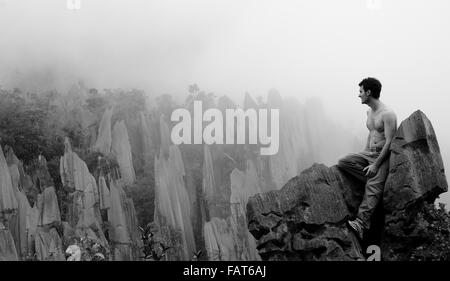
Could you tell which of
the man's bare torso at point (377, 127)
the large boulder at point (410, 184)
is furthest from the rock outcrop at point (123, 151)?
the large boulder at point (410, 184)

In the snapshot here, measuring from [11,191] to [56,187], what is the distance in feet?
1.94

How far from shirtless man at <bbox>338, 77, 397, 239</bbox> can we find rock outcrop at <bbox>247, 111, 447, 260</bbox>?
0.24 feet

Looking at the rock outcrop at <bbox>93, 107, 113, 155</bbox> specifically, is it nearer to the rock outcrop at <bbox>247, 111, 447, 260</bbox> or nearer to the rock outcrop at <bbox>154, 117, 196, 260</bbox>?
the rock outcrop at <bbox>154, 117, 196, 260</bbox>

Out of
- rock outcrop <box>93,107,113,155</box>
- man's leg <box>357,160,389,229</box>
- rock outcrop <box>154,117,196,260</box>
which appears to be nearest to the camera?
man's leg <box>357,160,389,229</box>

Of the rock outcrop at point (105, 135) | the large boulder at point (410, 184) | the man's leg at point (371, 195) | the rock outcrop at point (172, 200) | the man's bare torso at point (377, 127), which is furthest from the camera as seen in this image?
the rock outcrop at point (105, 135)

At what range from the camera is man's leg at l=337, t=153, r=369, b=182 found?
548cm

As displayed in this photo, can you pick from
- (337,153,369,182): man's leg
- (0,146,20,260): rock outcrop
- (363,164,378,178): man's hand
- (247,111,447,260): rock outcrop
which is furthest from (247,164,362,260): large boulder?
(0,146,20,260): rock outcrop

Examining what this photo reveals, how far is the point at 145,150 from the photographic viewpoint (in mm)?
8758

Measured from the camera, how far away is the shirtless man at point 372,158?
5262 millimetres

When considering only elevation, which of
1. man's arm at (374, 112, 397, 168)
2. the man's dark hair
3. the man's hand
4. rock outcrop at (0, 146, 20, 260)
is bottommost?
rock outcrop at (0, 146, 20, 260)

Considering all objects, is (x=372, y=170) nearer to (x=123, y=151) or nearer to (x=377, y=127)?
(x=377, y=127)

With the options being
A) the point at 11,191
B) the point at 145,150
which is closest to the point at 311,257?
the point at 145,150

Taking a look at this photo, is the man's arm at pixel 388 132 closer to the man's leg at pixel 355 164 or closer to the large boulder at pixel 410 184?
the large boulder at pixel 410 184

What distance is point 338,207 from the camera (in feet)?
17.3
